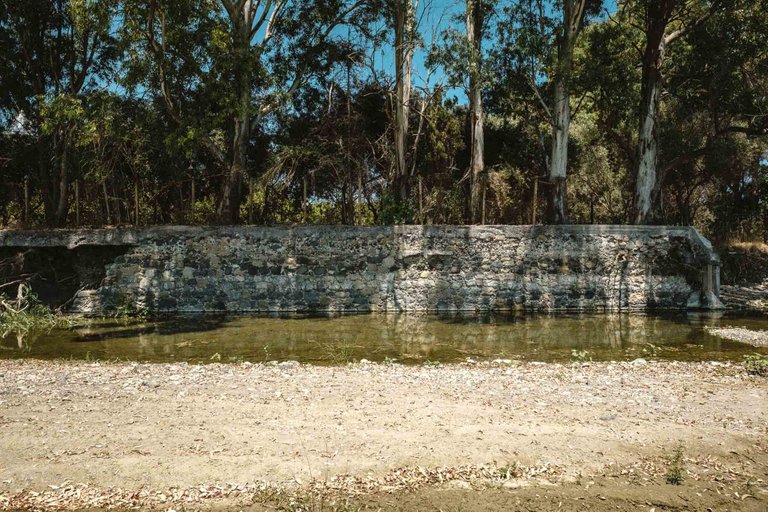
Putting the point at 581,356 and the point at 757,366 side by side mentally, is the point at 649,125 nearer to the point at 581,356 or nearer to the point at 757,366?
the point at 581,356

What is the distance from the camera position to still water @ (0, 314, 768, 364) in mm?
10406

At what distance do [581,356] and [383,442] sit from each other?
5896 millimetres

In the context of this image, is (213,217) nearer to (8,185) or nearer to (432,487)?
(8,185)

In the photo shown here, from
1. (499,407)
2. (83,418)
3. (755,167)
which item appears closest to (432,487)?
(499,407)

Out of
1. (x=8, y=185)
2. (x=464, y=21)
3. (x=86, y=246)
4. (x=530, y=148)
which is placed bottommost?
(x=86, y=246)

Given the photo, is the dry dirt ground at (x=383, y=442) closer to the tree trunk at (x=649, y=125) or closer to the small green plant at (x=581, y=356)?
the small green plant at (x=581, y=356)

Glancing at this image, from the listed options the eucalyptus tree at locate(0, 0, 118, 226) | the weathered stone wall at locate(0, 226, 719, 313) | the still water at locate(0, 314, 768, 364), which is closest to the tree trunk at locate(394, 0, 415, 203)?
the weathered stone wall at locate(0, 226, 719, 313)

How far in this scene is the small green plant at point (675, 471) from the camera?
4516 mm

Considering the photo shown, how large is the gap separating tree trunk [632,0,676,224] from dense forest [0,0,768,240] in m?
0.06

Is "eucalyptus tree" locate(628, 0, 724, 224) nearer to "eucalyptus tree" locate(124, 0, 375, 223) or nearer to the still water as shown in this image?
the still water

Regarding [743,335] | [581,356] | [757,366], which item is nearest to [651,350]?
[581,356]

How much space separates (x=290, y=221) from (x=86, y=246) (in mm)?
6486

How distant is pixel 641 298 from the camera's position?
57.8 ft

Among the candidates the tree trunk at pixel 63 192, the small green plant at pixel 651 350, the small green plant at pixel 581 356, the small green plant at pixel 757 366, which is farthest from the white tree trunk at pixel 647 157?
the tree trunk at pixel 63 192
